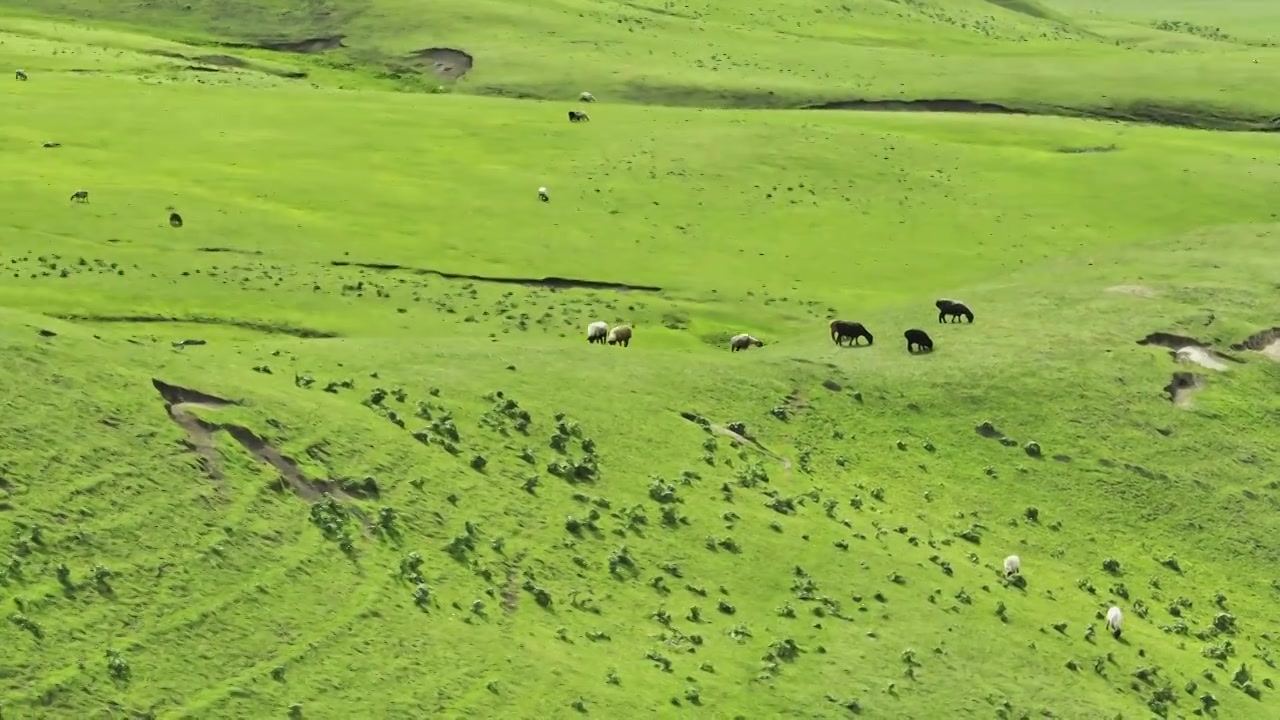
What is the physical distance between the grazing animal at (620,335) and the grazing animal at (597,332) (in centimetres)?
22

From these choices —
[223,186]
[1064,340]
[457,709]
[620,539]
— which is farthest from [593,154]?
[457,709]

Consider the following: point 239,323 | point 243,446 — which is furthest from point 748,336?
point 243,446

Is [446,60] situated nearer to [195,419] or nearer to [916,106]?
[916,106]

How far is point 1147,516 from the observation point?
43.1 m

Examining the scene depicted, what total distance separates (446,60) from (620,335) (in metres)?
57.9

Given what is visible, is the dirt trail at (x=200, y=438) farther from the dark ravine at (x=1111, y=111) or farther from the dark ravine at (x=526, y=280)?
the dark ravine at (x=1111, y=111)

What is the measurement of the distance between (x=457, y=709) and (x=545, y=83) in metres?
76.6

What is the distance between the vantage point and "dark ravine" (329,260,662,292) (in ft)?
195

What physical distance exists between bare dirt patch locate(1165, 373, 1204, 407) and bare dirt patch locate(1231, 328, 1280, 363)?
330cm

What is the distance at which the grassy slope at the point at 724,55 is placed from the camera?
99625 mm

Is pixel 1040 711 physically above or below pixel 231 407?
below

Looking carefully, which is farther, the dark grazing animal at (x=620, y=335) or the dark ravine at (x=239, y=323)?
the dark grazing animal at (x=620, y=335)

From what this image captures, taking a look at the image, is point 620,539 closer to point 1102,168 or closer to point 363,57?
point 1102,168

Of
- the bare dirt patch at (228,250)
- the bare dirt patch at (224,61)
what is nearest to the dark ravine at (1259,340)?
the bare dirt patch at (228,250)
